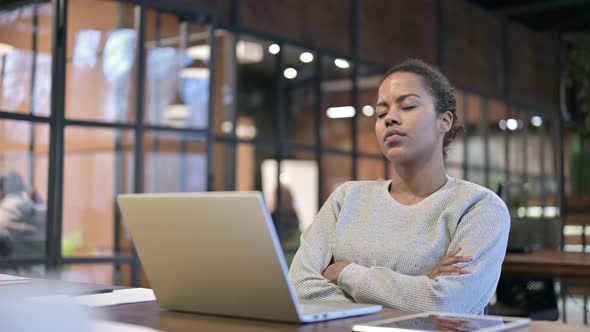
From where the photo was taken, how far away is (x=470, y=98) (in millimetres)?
10258

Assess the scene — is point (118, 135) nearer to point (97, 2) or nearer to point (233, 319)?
point (97, 2)

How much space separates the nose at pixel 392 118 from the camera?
6.59ft

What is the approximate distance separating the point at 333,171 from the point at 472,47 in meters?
3.56

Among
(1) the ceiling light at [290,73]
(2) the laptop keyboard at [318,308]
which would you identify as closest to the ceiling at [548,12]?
(1) the ceiling light at [290,73]

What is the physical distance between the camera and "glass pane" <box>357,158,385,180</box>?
8.27 m

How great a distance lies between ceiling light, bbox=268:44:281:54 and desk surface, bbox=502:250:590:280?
3913mm

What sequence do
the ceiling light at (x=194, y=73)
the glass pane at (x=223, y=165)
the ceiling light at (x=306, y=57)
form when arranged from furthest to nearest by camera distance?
1. the ceiling light at (x=306, y=57)
2. the glass pane at (x=223, y=165)
3. the ceiling light at (x=194, y=73)

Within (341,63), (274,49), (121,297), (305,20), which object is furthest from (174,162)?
(121,297)

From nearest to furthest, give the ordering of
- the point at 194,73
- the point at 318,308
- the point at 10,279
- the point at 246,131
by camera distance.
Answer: the point at 318,308 → the point at 10,279 → the point at 194,73 → the point at 246,131

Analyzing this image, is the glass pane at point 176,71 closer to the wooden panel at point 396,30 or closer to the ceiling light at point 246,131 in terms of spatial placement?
the ceiling light at point 246,131

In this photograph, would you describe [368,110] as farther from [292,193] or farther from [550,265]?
[550,265]

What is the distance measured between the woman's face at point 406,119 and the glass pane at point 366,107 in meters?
6.09

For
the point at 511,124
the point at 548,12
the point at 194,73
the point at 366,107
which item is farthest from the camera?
the point at 548,12

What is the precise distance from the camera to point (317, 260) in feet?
6.47
